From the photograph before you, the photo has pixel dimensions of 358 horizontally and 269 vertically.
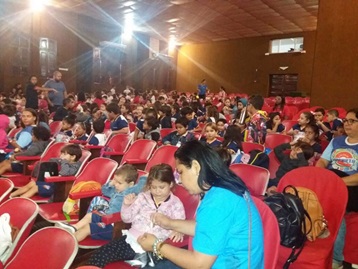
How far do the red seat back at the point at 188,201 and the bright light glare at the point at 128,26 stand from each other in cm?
1114

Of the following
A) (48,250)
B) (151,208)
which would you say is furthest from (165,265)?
(48,250)

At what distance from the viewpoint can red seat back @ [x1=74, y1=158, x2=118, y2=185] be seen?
128 inches

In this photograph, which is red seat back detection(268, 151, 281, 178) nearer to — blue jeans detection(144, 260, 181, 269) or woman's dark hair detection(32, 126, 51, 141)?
blue jeans detection(144, 260, 181, 269)

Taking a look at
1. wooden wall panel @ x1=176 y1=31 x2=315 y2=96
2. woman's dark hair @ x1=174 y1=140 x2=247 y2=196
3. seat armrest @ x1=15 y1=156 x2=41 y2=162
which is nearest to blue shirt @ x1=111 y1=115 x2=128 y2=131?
seat armrest @ x1=15 y1=156 x2=41 y2=162

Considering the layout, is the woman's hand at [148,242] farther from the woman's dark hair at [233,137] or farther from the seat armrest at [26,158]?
the seat armrest at [26,158]

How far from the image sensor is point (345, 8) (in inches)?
293

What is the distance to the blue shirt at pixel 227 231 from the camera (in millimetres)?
1377

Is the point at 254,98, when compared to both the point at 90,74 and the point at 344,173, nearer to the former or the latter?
the point at 344,173

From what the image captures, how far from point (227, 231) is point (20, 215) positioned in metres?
1.27

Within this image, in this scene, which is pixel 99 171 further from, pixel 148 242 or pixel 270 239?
pixel 270 239

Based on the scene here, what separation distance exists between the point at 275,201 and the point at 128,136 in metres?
3.09

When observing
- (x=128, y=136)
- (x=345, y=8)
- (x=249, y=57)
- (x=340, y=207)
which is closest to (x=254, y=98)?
(x=128, y=136)

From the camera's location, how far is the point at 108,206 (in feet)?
9.14

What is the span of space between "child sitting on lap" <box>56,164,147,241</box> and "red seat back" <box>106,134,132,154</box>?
6.07ft
